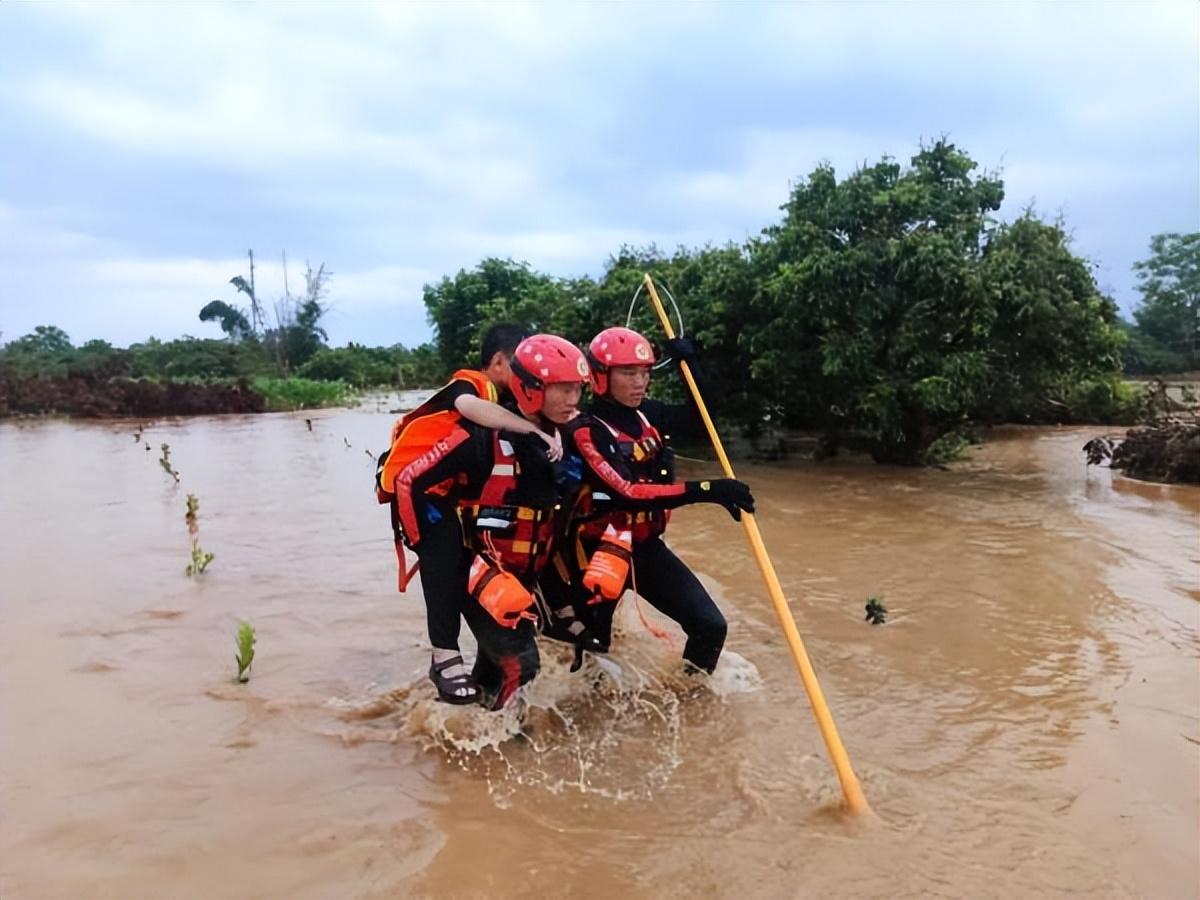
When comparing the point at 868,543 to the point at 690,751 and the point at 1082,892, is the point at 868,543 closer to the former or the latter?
the point at 690,751

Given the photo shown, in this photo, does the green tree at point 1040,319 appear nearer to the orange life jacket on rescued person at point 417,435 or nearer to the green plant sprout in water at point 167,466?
the orange life jacket on rescued person at point 417,435

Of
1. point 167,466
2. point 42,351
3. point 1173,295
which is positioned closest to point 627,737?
point 167,466

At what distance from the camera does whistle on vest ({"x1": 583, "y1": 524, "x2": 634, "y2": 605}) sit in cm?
451

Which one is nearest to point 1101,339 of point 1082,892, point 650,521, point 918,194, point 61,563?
point 918,194

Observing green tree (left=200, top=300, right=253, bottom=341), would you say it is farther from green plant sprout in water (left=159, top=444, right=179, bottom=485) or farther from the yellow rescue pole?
the yellow rescue pole

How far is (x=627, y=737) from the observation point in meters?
4.71

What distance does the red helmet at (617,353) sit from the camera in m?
4.84

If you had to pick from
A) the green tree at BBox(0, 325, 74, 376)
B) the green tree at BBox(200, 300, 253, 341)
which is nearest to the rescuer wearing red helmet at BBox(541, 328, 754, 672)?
the green tree at BBox(0, 325, 74, 376)

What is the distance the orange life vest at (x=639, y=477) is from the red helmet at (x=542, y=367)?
48 cm

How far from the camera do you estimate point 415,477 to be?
4.27 m

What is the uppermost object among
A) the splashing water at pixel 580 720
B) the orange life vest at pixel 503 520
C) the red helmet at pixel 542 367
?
the red helmet at pixel 542 367

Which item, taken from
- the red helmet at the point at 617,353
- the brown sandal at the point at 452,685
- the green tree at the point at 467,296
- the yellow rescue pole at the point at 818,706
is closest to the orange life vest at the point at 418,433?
the red helmet at the point at 617,353

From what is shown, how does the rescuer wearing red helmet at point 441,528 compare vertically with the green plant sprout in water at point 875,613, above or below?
above

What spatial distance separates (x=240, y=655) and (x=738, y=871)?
11.6ft
